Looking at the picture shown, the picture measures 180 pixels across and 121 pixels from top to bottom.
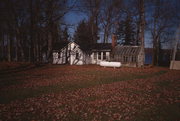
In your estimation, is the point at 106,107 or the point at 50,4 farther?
the point at 50,4

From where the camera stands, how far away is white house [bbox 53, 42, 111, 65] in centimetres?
3272

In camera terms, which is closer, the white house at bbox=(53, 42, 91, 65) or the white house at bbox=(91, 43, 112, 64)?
the white house at bbox=(53, 42, 91, 65)

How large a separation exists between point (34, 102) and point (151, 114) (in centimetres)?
549

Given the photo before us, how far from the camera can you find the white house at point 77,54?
1288 inches

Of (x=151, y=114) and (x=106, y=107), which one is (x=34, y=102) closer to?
(x=106, y=107)

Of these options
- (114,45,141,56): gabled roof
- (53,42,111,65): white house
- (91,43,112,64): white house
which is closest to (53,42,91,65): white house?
(53,42,111,65): white house

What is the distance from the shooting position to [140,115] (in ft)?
20.0

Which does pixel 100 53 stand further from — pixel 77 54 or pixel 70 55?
pixel 70 55

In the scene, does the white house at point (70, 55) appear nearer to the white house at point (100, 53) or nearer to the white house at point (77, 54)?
the white house at point (77, 54)

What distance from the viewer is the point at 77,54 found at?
3288 centimetres

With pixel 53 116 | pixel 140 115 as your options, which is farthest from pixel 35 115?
pixel 140 115

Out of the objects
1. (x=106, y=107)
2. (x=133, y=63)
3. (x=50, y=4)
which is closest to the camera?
(x=106, y=107)

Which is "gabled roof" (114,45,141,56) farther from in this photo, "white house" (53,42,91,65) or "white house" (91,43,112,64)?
"white house" (53,42,91,65)


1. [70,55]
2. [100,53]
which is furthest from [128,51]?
[70,55]
